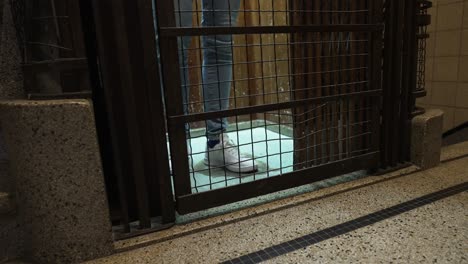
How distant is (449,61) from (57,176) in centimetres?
218

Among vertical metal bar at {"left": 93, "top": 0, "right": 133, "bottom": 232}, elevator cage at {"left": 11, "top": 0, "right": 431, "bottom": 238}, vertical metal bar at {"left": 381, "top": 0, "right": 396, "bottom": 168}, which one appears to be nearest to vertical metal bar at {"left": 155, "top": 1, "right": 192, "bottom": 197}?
elevator cage at {"left": 11, "top": 0, "right": 431, "bottom": 238}

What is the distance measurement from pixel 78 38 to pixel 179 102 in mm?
298

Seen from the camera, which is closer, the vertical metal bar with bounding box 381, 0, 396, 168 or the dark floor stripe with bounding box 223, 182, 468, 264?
the dark floor stripe with bounding box 223, 182, 468, 264

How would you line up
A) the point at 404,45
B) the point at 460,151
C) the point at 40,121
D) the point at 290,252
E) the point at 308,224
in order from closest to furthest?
the point at 40,121
the point at 290,252
the point at 308,224
the point at 404,45
the point at 460,151

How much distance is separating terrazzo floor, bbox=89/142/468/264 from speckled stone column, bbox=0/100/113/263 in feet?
0.34

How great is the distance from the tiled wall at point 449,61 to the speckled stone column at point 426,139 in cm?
75

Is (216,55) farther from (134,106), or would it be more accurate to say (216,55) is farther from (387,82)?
(387,82)

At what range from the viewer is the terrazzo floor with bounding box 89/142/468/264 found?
0.81 meters

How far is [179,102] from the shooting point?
3.00 ft

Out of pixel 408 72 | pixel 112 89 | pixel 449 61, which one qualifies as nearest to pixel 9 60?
pixel 112 89

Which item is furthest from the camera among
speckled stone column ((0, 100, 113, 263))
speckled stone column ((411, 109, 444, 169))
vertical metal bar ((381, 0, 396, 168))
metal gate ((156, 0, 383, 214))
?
speckled stone column ((411, 109, 444, 169))

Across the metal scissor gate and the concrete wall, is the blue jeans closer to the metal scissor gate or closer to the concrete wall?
the metal scissor gate

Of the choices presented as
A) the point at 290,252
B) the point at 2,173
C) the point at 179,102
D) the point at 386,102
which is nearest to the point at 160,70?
the point at 179,102

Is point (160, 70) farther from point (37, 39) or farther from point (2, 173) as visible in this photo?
point (2, 173)
